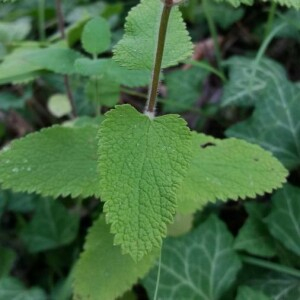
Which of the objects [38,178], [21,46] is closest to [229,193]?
[38,178]

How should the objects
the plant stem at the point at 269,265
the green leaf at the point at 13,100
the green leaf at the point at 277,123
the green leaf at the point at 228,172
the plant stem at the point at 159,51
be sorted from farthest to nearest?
the green leaf at the point at 13,100 → the green leaf at the point at 277,123 → the plant stem at the point at 269,265 → the green leaf at the point at 228,172 → the plant stem at the point at 159,51

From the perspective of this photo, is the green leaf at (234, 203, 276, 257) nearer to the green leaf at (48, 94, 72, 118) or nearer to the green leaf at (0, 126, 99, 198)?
the green leaf at (0, 126, 99, 198)

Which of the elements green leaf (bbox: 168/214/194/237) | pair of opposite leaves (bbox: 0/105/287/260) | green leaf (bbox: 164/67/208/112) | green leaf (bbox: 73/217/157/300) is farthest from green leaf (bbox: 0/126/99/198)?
green leaf (bbox: 164/67/208/112)

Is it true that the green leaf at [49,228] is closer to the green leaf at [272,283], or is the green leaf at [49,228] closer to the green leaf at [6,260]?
the green leaf at [6,260]

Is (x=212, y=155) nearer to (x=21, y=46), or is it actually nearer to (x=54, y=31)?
(x=21, y=46)

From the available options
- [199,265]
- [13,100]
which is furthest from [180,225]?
[13,100]

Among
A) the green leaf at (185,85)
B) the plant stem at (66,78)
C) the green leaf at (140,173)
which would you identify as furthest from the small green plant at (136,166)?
the green leaf at (185,85)

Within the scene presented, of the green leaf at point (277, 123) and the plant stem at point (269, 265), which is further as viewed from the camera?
the green leaf at point (277, 123)
